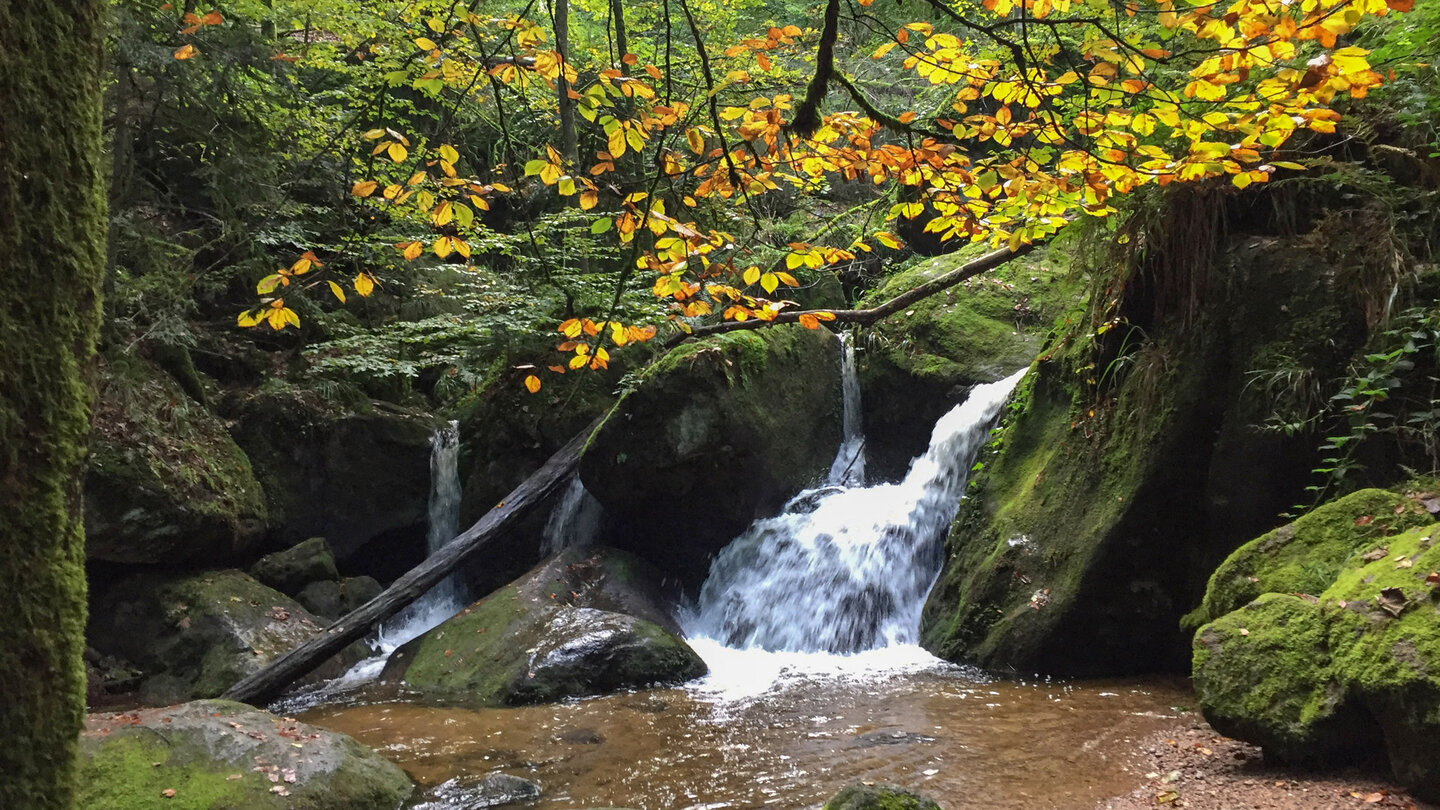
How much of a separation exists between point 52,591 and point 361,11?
35.7 ft

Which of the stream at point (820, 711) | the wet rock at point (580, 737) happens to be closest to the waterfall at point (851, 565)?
the stream at point (820, 711)

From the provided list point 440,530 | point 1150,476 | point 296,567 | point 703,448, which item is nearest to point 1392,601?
point 1150,476

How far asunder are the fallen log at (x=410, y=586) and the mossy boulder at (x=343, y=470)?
1950 mm

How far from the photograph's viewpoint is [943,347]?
1029 cm

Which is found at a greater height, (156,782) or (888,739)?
(156,782)

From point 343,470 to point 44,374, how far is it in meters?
10.1

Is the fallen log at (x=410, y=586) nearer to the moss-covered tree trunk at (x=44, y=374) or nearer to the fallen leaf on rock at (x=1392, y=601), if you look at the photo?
the moss-covered tree trunk at (x=44, y=374)

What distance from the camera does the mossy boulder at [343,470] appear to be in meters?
10.3

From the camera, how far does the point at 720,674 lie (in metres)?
7.15

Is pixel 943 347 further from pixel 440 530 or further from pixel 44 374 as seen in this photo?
pixel 44 374

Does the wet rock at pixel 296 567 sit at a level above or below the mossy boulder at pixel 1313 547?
below

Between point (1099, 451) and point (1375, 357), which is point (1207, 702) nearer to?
point (1375, 357)

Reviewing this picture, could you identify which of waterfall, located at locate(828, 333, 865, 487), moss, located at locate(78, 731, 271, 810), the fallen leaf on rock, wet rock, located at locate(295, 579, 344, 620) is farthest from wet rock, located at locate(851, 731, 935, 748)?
wet rock, located at locate(295, 579, 344, 620)

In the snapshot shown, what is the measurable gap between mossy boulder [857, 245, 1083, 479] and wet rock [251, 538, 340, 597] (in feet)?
21.5
